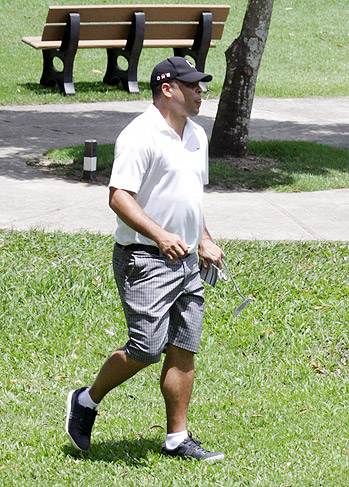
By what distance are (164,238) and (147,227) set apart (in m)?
0.08

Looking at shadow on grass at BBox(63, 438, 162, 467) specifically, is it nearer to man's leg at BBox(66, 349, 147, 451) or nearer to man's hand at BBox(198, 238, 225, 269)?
man's leg at BBox(66, 349, 147, 451)

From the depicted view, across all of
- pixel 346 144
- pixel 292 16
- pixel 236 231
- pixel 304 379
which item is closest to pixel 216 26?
pixel 346 144

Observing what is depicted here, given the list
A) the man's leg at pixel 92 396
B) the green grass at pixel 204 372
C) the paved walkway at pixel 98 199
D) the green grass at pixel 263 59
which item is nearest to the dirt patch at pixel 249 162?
the paved walkway at pixel 98 199

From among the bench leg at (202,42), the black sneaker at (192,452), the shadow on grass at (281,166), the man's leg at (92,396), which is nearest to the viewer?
the man's leg at (92,396)

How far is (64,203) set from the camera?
7.59 m

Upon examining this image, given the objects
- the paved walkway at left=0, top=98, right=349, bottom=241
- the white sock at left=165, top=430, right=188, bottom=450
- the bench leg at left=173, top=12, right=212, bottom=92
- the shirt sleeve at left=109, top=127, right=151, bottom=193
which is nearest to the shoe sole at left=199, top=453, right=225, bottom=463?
the white sock at left=165, top=430, right=188, bottom=450

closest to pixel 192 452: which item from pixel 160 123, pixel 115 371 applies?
pixel 115 371

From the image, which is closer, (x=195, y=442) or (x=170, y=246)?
(x=170, y=246)

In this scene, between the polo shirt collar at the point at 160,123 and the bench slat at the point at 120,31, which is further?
the bench slat at the point at 120,31

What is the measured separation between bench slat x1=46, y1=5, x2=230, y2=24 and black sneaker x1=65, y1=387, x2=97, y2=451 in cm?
1003

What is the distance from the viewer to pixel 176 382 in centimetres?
390

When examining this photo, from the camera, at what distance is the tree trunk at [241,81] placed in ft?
30.6

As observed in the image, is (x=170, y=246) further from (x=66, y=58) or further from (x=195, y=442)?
(x=66, y=58)

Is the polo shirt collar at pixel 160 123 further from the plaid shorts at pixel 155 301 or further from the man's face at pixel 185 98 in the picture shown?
the plaid shorts at pixel 155 301
